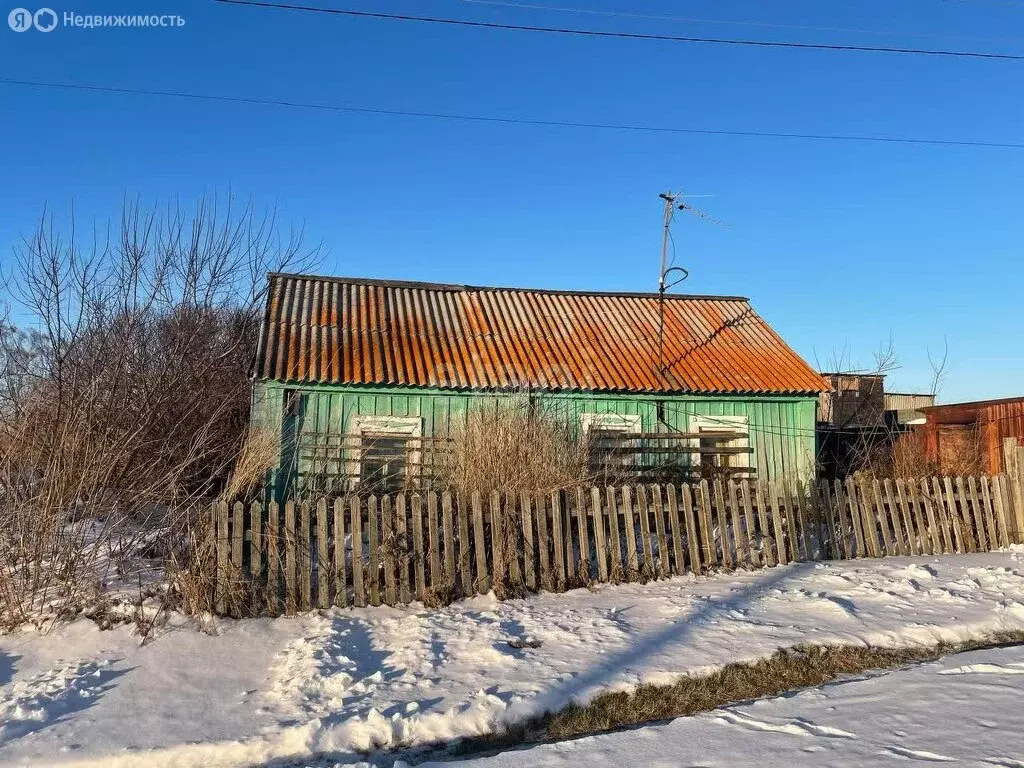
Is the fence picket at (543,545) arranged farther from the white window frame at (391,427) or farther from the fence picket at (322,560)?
the white window frame at (391,427)

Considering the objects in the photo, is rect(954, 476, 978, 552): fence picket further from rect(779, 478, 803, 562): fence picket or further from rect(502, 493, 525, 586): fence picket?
rect(502, 493, 525, 586): fence picket

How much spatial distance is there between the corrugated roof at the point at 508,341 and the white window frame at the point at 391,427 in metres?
0.61

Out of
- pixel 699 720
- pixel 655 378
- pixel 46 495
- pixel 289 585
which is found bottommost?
pixel 699 720

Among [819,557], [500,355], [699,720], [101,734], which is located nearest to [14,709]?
[101,734]

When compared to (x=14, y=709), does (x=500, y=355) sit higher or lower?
higher

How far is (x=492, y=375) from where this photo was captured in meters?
11.8

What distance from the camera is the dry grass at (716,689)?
160 inches

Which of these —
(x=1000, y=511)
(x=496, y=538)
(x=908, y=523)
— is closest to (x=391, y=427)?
(x=496, y=538)

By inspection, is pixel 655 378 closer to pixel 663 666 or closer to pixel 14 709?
pixel 663 666

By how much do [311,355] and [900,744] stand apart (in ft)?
31.9

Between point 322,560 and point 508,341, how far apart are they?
7667 millimetres

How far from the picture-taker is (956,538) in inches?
346

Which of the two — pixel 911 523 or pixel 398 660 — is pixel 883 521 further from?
pixel 398 660

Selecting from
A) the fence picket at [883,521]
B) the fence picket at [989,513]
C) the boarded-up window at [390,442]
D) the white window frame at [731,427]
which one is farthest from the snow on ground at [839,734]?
the white window frame at [731,427]
